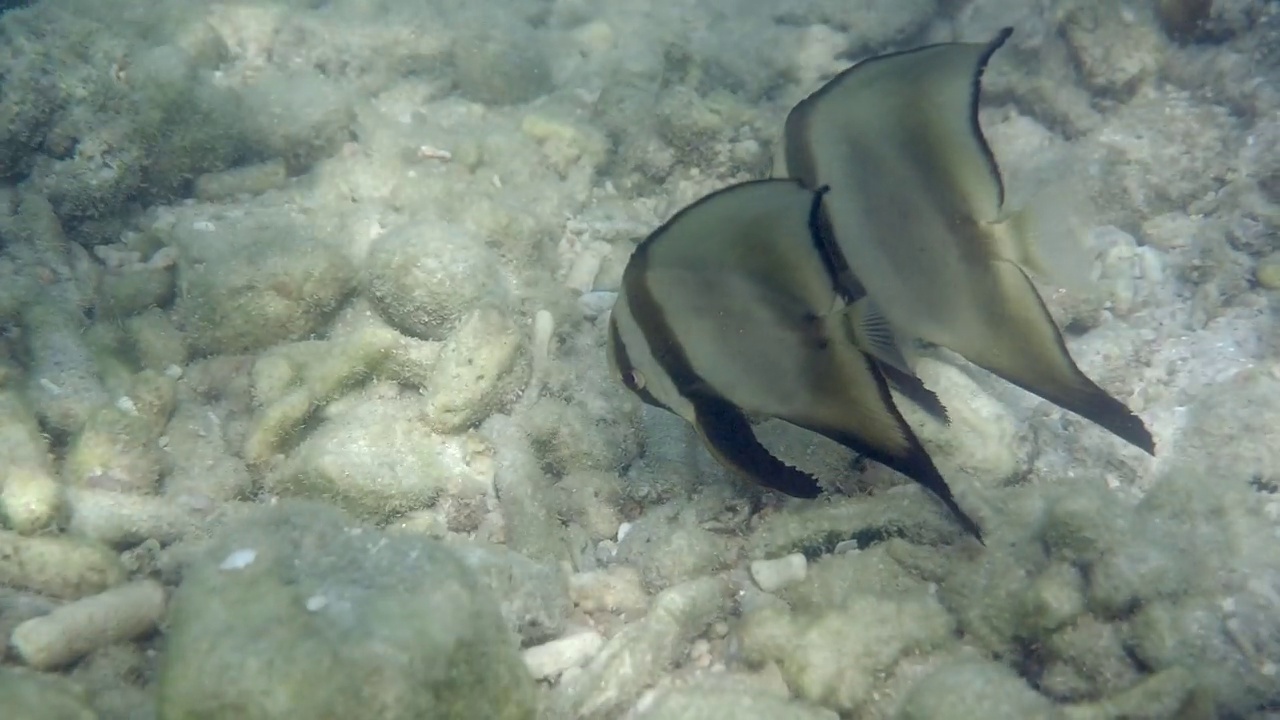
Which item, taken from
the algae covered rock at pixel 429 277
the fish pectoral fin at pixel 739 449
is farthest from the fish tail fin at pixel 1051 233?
the algae covered rock at pixel 429 277

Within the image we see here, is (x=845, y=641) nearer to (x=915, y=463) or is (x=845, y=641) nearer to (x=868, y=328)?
(x=915, y=463)

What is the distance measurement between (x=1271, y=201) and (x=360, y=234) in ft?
14.7

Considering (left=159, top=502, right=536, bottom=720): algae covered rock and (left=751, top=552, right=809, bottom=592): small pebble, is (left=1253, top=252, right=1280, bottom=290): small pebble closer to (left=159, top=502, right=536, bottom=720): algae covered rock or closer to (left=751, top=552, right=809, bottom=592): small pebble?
(left=751, top=552, right=809, bottom=592): small pebble

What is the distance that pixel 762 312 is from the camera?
1.99 m

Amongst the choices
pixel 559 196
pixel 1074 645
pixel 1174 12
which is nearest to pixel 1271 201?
pixel 1174 12

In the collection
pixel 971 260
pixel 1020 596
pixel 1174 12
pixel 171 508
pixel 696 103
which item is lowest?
pixel 171 508

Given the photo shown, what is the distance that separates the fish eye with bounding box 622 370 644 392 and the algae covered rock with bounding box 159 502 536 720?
0.65 meters

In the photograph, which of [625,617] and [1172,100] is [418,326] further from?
[1172,100]

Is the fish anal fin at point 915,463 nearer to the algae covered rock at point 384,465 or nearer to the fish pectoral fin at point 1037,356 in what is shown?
the fish pectoral fin at point 1037,356

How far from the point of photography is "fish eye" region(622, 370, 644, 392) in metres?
2.14

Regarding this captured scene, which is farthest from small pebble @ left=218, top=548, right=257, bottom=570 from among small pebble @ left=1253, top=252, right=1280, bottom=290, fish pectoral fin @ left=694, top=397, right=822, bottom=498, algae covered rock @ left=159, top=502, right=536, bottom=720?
small pebble @ left=1253, top=252, right=1280, bottom=290

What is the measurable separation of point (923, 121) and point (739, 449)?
1.06m

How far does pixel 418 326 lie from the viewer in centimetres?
310

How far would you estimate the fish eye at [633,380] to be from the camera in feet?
7.01
